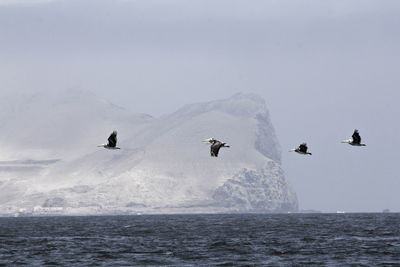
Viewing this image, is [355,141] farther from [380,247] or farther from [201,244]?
[201,244]

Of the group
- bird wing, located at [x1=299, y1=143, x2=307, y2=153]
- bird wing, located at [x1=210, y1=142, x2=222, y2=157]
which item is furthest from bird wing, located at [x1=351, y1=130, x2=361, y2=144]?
bird wing, located at [x1=210, y1=142, x2=222, y2=157]

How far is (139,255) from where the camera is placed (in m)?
104

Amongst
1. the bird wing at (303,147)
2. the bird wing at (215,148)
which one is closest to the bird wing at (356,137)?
the bird wing at (303,147)

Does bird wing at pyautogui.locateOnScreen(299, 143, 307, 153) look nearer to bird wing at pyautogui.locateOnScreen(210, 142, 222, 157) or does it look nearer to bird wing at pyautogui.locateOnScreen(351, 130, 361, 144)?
bird wing at pyautogui.locateOnScreen(351, 130, 361, 144)

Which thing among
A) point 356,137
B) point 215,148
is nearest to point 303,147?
point 356,137

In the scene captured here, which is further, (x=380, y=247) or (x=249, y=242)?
(x=249, y=242)

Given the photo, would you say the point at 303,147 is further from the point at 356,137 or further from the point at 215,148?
the point at 215,148

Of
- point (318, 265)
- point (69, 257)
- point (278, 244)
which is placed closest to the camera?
point (318, 265)

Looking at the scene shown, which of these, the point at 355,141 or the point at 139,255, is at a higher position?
the point at 355,141

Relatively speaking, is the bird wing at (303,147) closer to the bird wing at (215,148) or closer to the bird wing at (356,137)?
the bird wing at (356,137)

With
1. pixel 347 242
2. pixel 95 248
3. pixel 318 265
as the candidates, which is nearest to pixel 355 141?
pixel 318 265

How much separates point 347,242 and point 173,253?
1226 inches

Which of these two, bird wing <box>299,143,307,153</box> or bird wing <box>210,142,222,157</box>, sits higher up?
bird wing <box>299,143,307,153</box>

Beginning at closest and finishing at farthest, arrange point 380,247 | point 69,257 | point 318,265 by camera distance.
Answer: point 318,265, point 69,257, point 380,247
